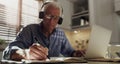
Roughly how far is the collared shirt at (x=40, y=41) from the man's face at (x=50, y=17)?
0.06 m

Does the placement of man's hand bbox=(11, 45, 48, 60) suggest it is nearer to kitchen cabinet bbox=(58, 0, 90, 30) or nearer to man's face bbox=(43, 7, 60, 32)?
man's face bbox=(43, 7, 60, 32)

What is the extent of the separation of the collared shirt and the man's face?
60 mm

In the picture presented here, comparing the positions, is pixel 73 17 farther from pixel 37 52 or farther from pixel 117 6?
pixel 37 52

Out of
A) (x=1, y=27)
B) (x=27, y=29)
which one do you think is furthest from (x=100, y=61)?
(x=1, y=27)

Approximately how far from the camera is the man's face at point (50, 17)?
1.17 metres

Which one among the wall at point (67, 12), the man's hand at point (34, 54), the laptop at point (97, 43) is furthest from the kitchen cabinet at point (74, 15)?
the man's hand at point (34, 54)

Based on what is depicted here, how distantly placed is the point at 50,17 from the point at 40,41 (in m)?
0.19

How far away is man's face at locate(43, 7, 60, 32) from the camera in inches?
46.0

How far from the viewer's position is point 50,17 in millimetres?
1196

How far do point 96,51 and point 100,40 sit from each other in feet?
0.19

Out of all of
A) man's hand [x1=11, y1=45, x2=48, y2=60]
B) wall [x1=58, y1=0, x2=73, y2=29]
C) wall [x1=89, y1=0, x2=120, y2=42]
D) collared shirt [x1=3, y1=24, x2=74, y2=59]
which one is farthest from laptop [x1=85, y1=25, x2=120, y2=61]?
wall [x1=58, y1=0, x2=73, y2=29]

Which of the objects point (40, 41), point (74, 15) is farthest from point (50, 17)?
point (74, 15)

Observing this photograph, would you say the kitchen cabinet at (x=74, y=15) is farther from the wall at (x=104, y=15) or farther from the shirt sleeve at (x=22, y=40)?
the shirt sleeve at (x=22, y=40)

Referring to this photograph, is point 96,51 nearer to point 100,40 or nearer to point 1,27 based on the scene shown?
point 100,40
